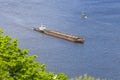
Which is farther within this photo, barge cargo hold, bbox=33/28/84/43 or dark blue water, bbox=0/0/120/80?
barge cargo hold, bbox=33/28/84/43

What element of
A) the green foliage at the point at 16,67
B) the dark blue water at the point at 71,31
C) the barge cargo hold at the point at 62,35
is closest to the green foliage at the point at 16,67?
the green foliage at the point at 16,67

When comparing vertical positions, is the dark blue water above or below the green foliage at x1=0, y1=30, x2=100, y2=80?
above

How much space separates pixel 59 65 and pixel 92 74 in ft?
21.4

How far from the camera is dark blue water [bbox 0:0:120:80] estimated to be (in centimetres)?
7519

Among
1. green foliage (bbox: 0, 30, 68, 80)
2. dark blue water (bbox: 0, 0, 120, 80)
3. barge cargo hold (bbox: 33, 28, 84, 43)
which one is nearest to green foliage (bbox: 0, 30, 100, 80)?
green foliage (bbox: 0, 30, 68, 80)

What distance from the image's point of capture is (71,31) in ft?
327

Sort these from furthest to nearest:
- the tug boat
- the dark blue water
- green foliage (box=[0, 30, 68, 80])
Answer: the tug boat → the dark blue water → green foliage (box=[0, 30, 68, 80])

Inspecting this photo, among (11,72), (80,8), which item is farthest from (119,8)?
(11,72)

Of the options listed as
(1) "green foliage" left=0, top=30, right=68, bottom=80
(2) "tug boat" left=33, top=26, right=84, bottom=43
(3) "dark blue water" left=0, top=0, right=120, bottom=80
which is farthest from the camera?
(2) "tug boat" left=33, top=26, right=84, bottom=43

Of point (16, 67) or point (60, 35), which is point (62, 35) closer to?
point (60, 35)

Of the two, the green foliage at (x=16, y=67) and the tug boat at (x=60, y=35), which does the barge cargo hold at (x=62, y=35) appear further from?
the green foliage at (x=16, y=67)

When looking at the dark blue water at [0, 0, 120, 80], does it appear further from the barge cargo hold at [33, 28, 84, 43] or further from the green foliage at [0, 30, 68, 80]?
the green foliage at [0, 30, 68, 80]

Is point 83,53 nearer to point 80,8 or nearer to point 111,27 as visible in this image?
point 111,27

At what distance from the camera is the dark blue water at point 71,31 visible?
247 feet
